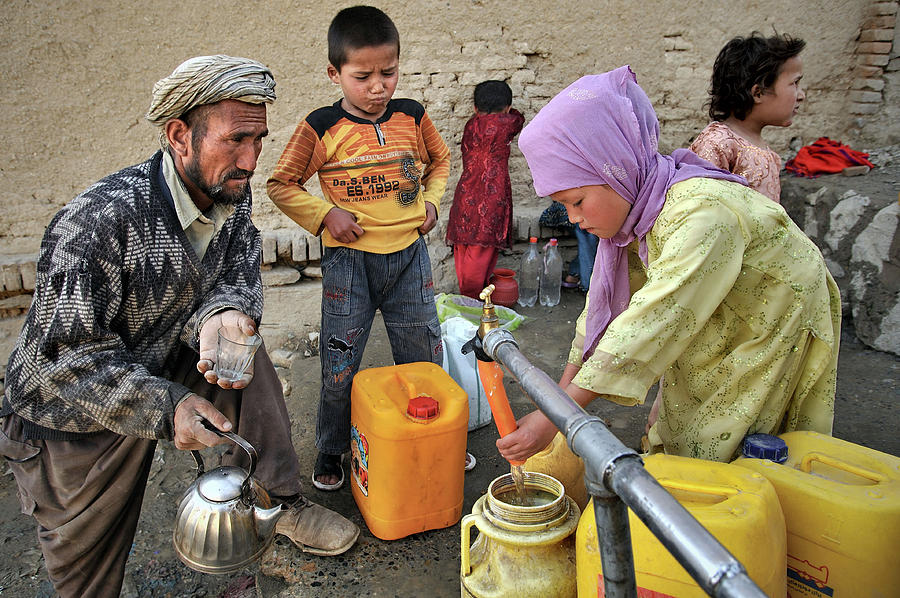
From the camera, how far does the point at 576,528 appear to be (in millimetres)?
1724

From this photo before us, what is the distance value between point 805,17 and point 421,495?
206 inches

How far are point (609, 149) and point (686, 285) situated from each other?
1.46 feet

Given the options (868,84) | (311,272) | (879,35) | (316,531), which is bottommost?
(316,531)

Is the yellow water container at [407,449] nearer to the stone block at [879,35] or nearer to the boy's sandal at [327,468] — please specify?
the boy's sandal at [327,468]

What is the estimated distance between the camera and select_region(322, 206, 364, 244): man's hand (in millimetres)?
2688

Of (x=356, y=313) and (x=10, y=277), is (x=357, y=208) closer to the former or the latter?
(x=356, y=313)

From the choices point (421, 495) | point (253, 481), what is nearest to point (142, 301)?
point (253, 481)

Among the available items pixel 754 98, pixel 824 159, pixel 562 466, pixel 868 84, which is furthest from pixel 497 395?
pixel 868 84

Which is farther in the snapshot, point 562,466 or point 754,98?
point 754,98

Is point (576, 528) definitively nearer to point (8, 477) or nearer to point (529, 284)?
point (8, 477)

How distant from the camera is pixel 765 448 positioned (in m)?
1.73

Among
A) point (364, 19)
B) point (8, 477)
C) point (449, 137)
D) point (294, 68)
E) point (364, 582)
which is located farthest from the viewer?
point (449, 137)

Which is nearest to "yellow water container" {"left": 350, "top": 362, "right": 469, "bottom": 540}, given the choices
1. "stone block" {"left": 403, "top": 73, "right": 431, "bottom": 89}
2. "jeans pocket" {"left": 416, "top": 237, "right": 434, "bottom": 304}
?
"jeans pocket" {"left": 416, "top": 237, "right": 434, "bottom": 304}

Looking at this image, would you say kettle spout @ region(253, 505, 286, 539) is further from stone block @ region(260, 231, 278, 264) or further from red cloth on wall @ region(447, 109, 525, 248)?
red cloth on wall @ region(447, 109, 525, 248)
